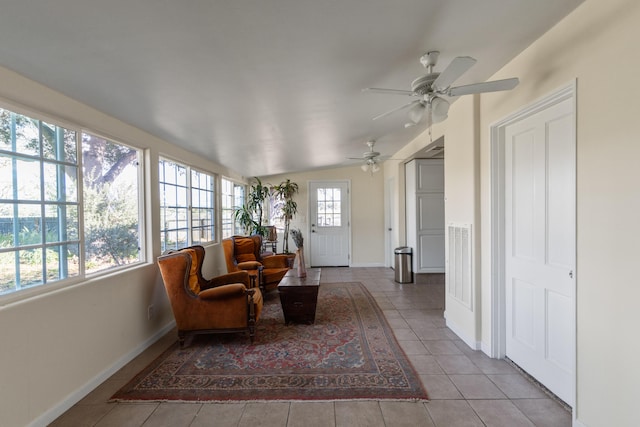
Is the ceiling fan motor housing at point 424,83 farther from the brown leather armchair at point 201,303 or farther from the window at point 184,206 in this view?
the window at point 184,206

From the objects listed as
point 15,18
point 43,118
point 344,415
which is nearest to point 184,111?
point 43,118

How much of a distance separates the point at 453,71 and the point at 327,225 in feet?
18.3

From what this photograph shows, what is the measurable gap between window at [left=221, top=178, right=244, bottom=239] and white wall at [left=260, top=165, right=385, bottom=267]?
1380 millimetres

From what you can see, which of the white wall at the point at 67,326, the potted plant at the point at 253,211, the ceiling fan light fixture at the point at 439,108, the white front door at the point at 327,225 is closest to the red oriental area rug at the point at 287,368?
the white wall at the point at 67,326

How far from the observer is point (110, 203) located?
2654 millimetres

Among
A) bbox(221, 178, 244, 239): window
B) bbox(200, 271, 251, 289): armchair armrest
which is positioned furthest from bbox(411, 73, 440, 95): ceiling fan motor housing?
bbox(221, 178, 244, 239): window

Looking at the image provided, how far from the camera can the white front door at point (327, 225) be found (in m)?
7.15

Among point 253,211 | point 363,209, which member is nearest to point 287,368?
point 253,211

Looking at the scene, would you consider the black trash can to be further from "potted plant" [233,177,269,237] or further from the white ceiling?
the white ceiling

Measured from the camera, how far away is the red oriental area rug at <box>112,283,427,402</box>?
86.6 inches

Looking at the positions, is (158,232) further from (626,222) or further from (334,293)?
(626,222)

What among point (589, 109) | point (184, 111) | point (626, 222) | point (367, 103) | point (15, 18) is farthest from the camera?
point (367, 103)

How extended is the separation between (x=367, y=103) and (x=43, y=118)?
243 cm

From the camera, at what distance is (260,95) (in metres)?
2.38
